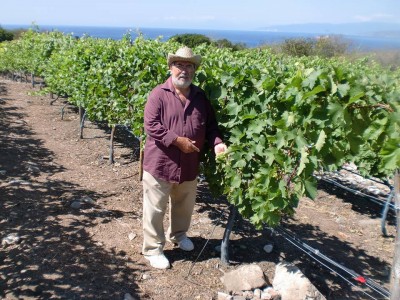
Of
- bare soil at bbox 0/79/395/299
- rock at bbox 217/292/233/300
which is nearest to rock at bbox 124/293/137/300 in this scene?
bare soil at bbox 0/79/395/299

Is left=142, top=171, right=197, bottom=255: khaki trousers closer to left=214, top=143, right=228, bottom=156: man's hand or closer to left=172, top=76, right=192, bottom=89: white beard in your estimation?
left=214, top=143, right=228, bottom=156: man's hand

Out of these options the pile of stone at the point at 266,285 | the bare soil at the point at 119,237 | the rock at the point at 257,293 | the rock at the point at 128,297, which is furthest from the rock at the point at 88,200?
the rock at the point at 257,293

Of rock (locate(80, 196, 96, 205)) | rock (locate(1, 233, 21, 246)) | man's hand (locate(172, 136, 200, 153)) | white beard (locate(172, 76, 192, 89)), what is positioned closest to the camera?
man's hand (locate(172, 136, 200, 153))

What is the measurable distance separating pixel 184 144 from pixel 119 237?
1.75 m

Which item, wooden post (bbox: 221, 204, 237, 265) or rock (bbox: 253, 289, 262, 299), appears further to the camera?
wooden post (bbox: 221, 204, 237, 265)

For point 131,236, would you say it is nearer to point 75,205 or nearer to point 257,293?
point 75,205

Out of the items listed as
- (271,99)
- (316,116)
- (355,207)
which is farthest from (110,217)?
(355,207)

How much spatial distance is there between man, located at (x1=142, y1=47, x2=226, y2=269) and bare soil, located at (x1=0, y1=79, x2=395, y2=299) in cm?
43

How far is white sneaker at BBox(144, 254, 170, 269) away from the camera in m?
3.96

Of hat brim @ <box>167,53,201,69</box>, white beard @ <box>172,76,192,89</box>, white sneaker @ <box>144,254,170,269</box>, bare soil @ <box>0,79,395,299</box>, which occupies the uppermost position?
hat brim @ <box>167,53,201,69</box>

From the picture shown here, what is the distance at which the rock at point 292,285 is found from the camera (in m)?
3.47

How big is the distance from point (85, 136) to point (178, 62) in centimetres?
638

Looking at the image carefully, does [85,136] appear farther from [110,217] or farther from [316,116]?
[316,116]

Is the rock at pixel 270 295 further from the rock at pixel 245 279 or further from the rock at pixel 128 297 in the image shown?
the rock at pixel 128 297
